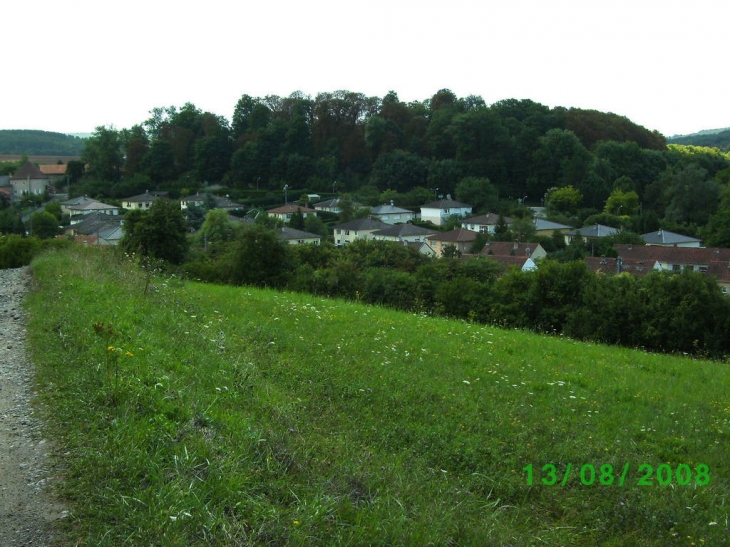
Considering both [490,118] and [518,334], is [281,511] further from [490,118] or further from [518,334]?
[490,118]

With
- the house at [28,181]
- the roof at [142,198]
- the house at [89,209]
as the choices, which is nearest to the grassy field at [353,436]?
the house at [89,209]

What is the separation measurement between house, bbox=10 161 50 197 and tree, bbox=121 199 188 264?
149 ft

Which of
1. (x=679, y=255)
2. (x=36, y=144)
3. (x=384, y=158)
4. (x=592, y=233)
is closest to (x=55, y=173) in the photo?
(x=384, y=158)

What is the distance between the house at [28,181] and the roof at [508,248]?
40080mm

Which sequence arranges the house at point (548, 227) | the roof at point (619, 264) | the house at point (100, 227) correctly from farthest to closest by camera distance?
the house at point (548, 227)
the house at point (100, 227)
the roof at point (619, 264)

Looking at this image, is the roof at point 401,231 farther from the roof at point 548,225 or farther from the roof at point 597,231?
the roof at point 597,231

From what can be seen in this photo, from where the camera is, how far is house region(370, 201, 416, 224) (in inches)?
1998

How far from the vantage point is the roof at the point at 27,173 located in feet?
191

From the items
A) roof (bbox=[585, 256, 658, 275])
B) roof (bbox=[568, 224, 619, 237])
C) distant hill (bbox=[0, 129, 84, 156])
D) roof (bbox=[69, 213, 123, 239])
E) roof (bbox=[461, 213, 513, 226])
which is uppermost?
distant hill (bbox=[0, 129, 84, 156])

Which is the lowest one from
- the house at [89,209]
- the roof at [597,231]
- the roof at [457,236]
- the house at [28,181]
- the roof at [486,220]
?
the roof at [457,236]

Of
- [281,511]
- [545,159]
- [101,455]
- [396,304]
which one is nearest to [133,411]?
[101,455]

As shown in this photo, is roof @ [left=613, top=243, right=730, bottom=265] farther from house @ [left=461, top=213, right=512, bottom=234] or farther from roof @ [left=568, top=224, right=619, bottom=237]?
house @ [left=461, top=213, right=512, bottom=234]

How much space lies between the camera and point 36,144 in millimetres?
110562

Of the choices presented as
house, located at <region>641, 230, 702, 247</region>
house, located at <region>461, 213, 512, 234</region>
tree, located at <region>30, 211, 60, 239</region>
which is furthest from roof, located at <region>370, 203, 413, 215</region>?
tree, located at <region>30, 211, 60, 239</region>
